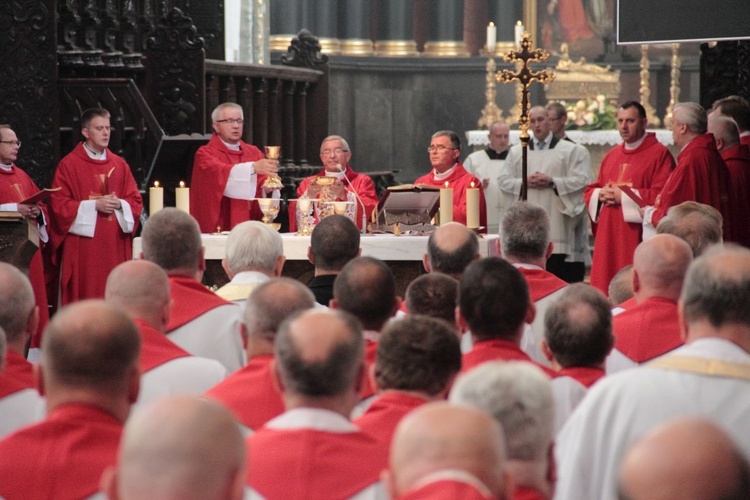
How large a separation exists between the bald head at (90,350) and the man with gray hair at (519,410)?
847 millimetres

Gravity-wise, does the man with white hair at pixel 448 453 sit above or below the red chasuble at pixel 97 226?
above

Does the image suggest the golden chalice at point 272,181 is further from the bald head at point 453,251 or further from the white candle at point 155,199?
the bald head at point 453,251

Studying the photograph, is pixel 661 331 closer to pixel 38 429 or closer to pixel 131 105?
pixel 38 429

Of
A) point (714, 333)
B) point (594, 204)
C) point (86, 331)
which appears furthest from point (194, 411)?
point (594, 204)

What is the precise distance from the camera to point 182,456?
2.20 metres

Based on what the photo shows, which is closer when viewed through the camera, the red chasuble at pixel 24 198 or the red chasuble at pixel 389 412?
the red chasuble at pixel 389 412

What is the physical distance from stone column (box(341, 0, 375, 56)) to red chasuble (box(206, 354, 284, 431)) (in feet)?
48.4

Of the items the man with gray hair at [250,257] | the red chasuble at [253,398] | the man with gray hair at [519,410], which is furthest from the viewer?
the man with gray hair at [250,257]

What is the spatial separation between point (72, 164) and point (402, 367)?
23.2 feet

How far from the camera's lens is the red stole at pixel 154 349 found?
4344mm

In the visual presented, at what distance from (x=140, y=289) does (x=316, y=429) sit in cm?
157

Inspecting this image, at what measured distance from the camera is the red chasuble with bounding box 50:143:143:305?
32.0ft

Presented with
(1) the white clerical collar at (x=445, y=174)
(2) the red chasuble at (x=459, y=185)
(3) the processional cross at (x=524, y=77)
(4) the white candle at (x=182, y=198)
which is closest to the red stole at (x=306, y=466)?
(4) the white candle at (x=182, y=198)

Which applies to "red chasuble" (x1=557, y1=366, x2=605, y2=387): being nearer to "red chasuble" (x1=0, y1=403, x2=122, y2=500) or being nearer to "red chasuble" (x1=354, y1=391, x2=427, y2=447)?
"red chasuble" (x1=354, y1=391, x2=427, y2=447)
